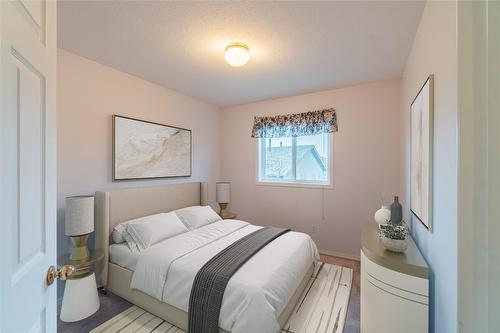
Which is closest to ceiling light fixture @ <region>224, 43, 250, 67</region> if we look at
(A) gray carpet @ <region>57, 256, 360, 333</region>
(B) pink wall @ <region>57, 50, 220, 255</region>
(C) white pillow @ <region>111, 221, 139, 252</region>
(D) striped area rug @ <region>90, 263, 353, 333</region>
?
(B) pink wall @ <region>57, 50, 220, 255</region>

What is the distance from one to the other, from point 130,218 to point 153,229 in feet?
1.68

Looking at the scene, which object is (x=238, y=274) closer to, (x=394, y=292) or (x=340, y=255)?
(x=394, y=292)

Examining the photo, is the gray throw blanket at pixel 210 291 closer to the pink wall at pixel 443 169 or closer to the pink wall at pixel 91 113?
the pink wall at pixel 443 169

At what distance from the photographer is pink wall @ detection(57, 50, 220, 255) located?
2229 mm

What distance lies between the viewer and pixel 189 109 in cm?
370

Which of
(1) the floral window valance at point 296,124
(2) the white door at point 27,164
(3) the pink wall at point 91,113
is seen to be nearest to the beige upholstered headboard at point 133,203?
(3) the pink wall at point 91,113

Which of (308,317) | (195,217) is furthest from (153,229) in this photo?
(308,317)

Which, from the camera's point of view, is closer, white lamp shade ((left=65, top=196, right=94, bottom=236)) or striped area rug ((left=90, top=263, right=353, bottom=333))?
striped area rug ((left=90, top=263, right=353, bottom=333))

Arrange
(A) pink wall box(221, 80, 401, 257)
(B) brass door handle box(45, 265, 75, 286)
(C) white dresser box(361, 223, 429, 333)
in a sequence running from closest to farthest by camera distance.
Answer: (B) brass door handle box(45, 265, 75, 286) < (C) white dresser box(361, 223, 429, 333) < (A) pink wall box(221, 80, 401, 257)

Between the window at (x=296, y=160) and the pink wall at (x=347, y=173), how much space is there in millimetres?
156

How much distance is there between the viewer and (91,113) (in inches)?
96.7

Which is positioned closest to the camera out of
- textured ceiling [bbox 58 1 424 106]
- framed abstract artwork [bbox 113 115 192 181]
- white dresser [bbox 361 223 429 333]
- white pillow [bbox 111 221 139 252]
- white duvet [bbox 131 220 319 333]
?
white dresser [bbox 361 223 429 333]

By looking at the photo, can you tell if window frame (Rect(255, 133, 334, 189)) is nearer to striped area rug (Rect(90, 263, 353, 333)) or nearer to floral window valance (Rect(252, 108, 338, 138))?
floral window valance (Rect(252, 108, 338, 138))

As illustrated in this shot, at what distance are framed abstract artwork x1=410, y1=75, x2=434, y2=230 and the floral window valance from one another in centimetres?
154
